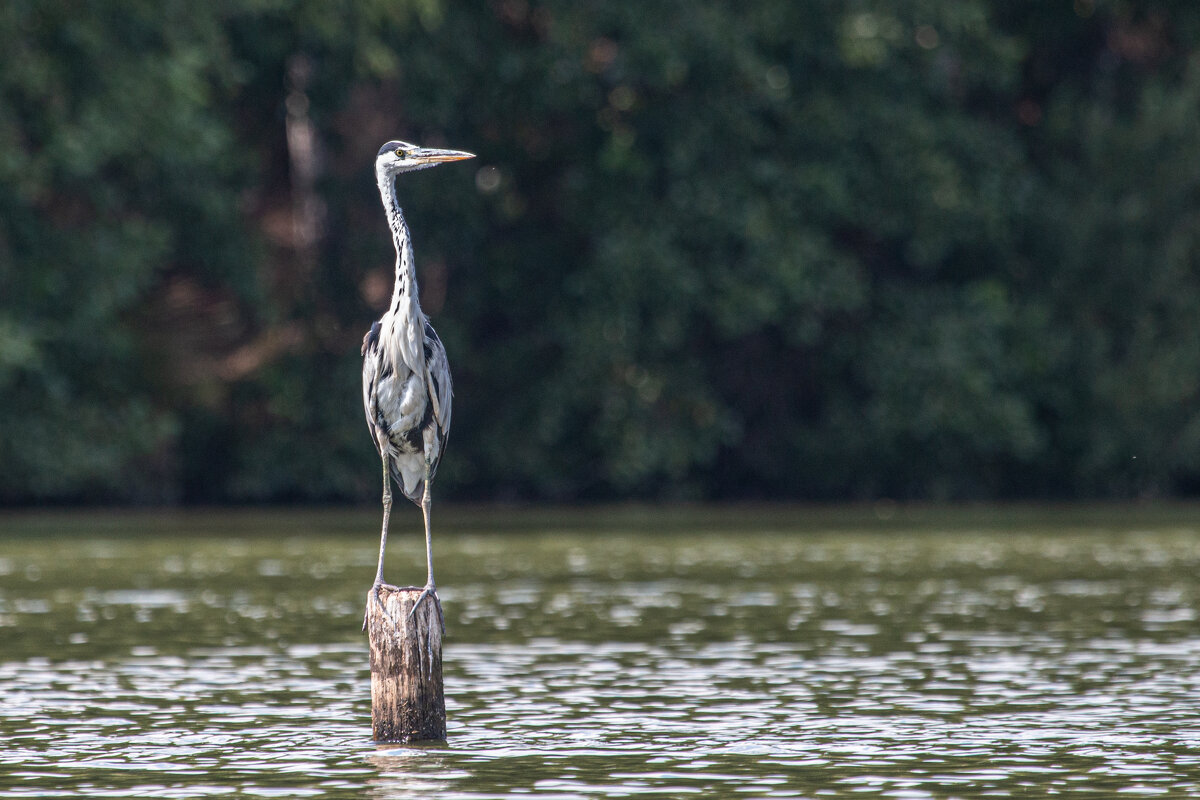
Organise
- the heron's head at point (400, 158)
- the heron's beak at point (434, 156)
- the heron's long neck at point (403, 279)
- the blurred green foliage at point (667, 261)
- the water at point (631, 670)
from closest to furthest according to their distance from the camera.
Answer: the water at point (631, 670)
the heron's beak at point (434, 156)
the heron's long neck at point (403, 279)
the heron's head at point (400, 158)
the blurred green foliage at point (667, 261)

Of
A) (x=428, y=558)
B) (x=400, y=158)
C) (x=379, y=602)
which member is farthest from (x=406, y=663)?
(x=400, y=158)

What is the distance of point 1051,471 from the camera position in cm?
4531

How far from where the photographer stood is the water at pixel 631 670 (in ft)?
38.1

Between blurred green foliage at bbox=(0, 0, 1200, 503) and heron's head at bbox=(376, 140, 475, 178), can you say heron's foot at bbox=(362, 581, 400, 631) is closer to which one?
heron's head at bbox=(376, 140, 475, 178)

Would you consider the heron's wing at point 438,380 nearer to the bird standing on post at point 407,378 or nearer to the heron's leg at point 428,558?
the bird standing on post at point 407,378

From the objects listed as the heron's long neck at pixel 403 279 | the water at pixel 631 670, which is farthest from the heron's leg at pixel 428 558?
the heron's long neck at pixel 403 279

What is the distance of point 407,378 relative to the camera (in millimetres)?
13430

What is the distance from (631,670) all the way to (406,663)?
12.3 feet

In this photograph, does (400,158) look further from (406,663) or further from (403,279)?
(406,663)

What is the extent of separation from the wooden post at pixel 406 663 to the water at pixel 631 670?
0.72 feet

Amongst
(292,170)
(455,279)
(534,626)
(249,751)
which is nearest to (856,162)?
(455,279)

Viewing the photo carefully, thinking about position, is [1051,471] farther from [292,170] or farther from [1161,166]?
[292,170]

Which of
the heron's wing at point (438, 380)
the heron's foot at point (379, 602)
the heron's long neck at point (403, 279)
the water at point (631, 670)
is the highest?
the heron's long neck at point (403, 279)

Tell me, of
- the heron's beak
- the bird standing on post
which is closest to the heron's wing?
the bird standing on post
